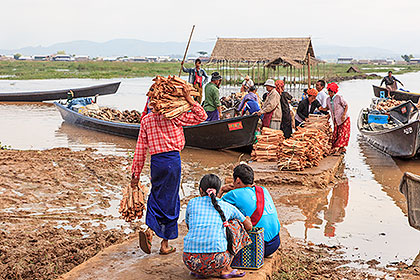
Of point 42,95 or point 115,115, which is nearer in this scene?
point 115,115

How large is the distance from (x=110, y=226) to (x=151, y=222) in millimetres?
1659

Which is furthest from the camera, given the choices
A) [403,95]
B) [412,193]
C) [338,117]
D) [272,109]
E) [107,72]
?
[107,72]

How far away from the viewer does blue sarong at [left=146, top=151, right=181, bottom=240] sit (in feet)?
14.5

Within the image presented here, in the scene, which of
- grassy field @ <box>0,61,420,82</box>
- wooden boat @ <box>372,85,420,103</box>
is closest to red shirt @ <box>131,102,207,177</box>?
wooden boat @ <box>372,85,420,103</box>

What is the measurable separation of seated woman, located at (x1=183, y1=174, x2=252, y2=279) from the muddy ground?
0.46 metres

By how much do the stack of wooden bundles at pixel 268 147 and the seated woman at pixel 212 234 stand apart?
190 inches

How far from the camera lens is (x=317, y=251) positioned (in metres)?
5.28

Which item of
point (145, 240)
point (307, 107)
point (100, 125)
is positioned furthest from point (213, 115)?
point (145, 240)

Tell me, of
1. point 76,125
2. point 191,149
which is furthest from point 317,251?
point 76,125

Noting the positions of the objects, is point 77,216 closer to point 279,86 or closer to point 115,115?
point 279,86

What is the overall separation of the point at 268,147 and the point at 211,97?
2.18 metres

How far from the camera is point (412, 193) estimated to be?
4.92m

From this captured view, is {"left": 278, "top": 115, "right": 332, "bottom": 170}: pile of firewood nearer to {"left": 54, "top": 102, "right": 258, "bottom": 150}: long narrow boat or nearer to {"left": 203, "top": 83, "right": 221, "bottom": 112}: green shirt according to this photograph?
{"left": 54, "top": 102, "right": 258, "bottom": 150}: long narrow boat

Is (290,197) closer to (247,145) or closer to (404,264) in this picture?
(404,264)
